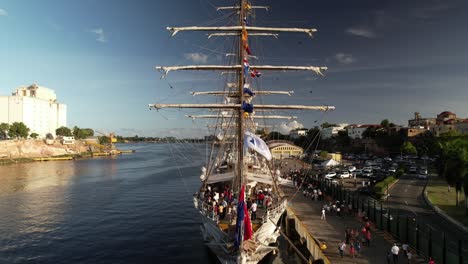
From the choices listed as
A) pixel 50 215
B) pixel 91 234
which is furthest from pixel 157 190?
pixel 91 234

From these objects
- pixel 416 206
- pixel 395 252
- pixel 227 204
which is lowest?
pixel 416 206

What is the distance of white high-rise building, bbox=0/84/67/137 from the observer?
536 ft

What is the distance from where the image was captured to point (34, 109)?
173 m

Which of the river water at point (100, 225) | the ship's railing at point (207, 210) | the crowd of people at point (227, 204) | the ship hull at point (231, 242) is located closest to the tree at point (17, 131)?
the river water at point (100, 225)

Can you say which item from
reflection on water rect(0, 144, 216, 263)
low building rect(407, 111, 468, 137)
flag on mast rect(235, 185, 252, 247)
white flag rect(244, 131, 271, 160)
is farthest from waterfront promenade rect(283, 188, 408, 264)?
low building rect(407, 111, 468, 137)

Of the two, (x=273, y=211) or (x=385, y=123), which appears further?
(x=385, y=123)

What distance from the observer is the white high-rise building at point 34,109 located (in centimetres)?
16338

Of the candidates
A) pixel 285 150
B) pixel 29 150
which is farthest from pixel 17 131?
pixel 285 150

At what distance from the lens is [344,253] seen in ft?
68.0

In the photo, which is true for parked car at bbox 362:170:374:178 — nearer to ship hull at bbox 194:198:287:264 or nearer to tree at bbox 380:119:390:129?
ship hull at bbox 194:198:287:264

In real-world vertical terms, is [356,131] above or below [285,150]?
above

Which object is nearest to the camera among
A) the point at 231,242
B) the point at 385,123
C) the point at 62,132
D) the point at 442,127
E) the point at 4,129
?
the point at 231,242

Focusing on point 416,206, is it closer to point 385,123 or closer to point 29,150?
point 385,123

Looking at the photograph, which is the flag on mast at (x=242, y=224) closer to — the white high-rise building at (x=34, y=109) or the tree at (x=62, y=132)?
the white high-rise building at (x=34, y=109)
